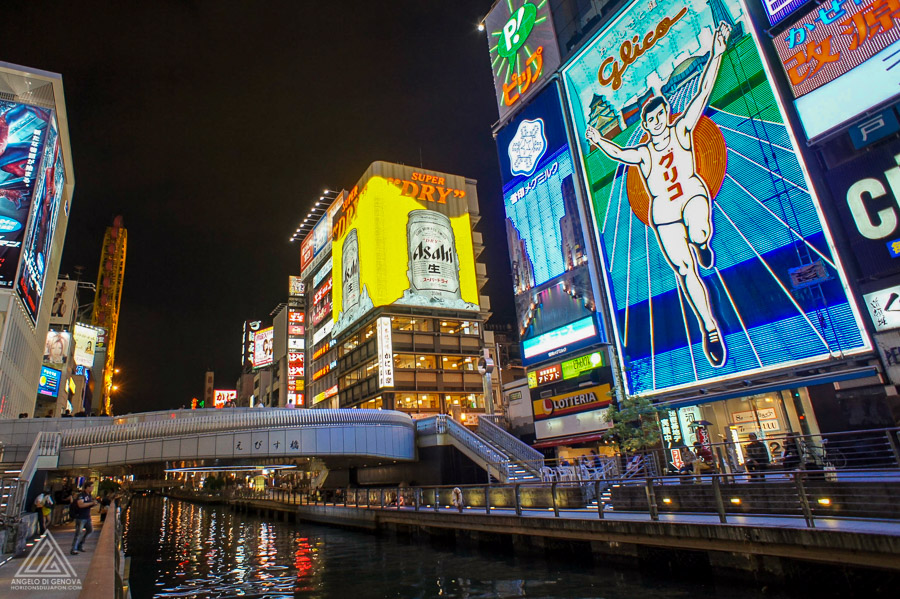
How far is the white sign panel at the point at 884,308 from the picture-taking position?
75.0ft

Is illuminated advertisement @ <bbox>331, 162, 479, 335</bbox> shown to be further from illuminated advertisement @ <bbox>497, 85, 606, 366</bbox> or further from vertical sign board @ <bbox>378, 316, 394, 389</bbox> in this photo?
illuminated advertisement @ <bbox>497, 85, 606, 366</bbox>

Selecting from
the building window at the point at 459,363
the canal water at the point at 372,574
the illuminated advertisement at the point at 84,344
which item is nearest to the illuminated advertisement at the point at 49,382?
the illuminated advertisement at the point at 84,344

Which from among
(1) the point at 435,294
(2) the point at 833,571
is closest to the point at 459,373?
(1) the point at 435,294

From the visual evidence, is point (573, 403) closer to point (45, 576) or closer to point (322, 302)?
point (45, 576)

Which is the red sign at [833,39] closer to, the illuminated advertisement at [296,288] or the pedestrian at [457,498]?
the pedestrian at [457,498]

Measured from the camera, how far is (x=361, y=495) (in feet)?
102

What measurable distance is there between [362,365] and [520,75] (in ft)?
142

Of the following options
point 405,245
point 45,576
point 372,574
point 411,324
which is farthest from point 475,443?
point 405,245

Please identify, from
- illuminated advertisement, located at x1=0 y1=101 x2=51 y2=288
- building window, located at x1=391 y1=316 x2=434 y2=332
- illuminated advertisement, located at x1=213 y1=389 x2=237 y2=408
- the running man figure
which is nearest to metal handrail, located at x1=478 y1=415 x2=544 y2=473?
the running man figure

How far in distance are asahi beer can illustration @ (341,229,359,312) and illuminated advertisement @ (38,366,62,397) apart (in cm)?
3619

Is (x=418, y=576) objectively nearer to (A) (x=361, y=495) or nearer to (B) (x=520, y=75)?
(A) (x=361, y=495)

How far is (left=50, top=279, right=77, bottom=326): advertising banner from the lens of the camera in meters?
69.9

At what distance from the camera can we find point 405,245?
73.2 meters

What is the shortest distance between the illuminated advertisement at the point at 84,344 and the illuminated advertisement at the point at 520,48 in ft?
236
